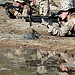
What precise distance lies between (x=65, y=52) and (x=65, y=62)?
0.87m

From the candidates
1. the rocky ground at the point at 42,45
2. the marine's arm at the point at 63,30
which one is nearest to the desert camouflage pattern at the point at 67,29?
the marine's arm at the point at 63,30

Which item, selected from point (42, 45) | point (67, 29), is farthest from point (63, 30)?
point (42, 45)

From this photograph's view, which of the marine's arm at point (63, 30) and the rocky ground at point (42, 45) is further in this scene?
the marine's arm at point (63, 30)

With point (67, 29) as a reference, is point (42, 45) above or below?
below

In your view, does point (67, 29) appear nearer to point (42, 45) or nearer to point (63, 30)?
point (63, 30)

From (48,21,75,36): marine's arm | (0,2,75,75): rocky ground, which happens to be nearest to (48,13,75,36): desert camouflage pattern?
(48,21,75,36): marine's arm

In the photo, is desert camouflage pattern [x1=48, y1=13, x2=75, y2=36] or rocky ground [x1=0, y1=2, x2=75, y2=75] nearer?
rocky ground [x1=0, y1=2, x2=75, y2=75]

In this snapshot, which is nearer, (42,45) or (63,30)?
(42,45)

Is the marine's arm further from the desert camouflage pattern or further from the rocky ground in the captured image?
the rocky ground

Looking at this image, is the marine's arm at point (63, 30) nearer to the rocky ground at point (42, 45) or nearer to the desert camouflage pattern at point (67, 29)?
the desert camouflage pattern at point (67, 29)

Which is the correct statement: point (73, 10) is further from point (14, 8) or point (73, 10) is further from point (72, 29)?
point (14, 8)

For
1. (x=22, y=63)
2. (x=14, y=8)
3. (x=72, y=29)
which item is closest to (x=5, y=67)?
(x=22, y=63)

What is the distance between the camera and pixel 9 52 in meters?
5.20

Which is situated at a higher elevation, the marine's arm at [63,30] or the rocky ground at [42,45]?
the marine's arm at [63,30]
